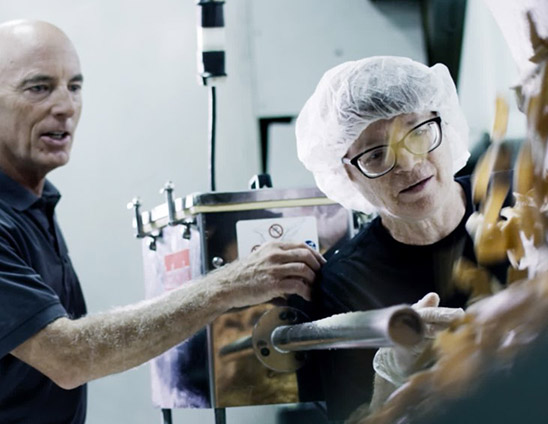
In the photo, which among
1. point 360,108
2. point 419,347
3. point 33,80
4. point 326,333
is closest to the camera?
point 419,347

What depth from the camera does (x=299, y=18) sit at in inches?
30.9

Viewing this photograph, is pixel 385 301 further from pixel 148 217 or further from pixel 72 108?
pixel 72 108

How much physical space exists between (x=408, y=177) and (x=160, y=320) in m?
0.39

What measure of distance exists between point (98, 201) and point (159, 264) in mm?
275

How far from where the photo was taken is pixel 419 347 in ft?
0.98

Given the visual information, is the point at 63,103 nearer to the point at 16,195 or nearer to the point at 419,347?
the point at 16,195

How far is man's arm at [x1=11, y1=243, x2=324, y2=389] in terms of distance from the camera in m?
0.81

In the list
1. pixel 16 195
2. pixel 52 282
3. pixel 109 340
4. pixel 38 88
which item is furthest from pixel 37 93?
pixel 109 340

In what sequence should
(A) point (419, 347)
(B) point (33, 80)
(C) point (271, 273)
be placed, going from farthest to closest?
(B) point (33, 80) < (C) point (271, 273) < (A) point (419, 347)

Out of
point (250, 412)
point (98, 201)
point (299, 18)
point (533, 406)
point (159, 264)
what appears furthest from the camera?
point (98, 201)

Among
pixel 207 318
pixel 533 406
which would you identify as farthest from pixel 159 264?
pixel 533 406

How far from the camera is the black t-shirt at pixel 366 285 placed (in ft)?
1.83

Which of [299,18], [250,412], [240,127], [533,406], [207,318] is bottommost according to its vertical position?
[250,412]

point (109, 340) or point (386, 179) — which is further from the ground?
point (386, 179)
